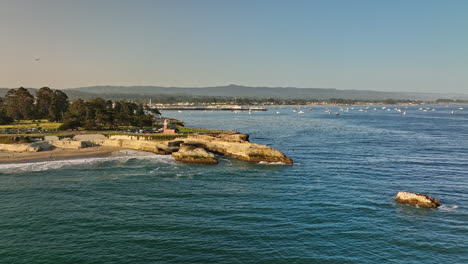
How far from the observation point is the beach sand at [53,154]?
229ft

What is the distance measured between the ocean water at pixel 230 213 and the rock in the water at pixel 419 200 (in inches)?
46.1

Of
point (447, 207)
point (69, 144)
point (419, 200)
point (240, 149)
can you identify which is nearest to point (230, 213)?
point (419, 200)

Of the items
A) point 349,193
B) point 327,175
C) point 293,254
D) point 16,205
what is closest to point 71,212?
point 16,205

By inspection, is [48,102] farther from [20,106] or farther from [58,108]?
[20,106]

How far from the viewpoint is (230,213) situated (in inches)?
1531

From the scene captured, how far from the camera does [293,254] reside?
28969 millimetres

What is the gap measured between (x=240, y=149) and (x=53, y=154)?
40.5 m

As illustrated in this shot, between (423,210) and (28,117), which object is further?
(28,117)

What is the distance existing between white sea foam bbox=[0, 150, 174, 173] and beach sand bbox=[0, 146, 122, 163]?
9.22ft

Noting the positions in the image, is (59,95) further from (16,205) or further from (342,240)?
(342,240)

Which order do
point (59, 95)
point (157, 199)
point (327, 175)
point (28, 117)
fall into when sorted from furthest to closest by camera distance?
point (59, 95) → point (28, 117) → point (327, 175) → point (157, 199)

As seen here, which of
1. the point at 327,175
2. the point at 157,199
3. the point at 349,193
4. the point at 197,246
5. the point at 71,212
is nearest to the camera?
the point at 197,246

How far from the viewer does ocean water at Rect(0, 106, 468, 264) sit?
29.4 metres

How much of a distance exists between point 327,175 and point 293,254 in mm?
30774
